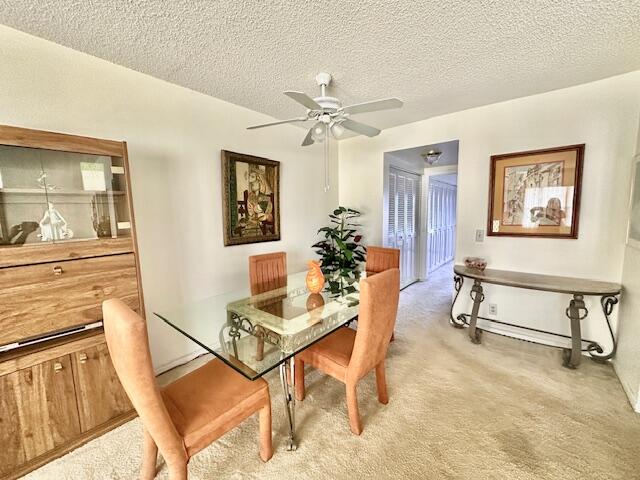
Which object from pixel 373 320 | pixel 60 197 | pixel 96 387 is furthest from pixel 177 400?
pixel 60 197

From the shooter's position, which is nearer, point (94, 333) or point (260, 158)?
point (94, 333)

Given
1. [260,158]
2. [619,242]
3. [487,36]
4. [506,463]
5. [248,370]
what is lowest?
[506,463]

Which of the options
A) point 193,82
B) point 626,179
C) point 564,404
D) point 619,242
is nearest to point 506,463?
point 564,404

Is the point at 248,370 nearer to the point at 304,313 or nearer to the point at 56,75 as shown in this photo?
the point at 304,313

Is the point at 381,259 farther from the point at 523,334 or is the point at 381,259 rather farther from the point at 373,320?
the point at 523,334

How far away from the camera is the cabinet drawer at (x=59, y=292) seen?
135cm

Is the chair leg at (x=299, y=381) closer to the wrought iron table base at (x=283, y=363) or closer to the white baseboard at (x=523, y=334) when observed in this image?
the wrought iron table base at (x=283, y=363)

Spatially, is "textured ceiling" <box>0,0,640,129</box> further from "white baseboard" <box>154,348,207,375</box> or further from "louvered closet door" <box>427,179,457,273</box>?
"louvered closet door" <box>427,179,457,273</box>

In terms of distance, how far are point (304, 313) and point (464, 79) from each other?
92.6 inches

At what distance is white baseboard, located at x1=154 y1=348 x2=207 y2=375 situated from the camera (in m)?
2.26

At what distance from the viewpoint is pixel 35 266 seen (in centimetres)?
140

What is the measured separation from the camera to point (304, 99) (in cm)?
154

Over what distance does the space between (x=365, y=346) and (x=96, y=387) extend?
166 centimetres

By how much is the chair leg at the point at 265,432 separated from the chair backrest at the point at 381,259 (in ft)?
5.68
